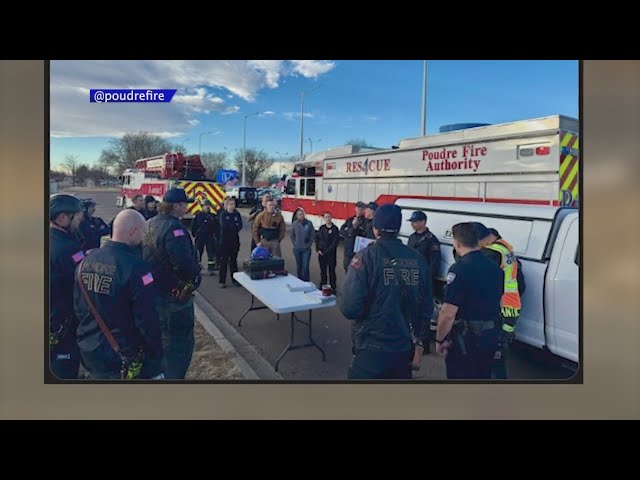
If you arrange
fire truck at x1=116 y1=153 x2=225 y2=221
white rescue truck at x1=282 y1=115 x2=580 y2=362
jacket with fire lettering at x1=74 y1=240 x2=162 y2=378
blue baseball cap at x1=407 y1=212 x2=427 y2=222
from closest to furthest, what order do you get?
jacket with fire lettering at x1=74 y1=240 x2=162 y2=378, white rescue truck at x1=282 y1=115 x2=580 y2=362, fire truck at x1=116 y1=153 x2=225 y2=221, blue baseball cap at x1=407 y1=212 x2=427 y2=222

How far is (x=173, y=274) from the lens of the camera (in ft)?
9.25

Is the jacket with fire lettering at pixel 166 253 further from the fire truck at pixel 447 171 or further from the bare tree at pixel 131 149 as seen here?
the fire truck at pixel 447 171

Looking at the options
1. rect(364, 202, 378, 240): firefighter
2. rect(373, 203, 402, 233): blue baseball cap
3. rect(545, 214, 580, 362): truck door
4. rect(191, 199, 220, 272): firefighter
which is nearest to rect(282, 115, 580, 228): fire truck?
rect(364, 202, 378, 240): firefighter

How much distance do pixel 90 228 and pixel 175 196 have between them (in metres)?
0.61

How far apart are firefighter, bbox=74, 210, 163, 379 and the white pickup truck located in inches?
76.8

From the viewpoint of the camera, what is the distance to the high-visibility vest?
2.65 meters

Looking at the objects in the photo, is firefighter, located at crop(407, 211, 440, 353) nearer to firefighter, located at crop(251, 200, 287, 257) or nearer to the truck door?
the truck door

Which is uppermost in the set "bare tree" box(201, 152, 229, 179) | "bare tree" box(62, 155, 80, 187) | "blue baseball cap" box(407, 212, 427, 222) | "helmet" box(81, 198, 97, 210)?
"bare tree" box(201, 152, 229, 179)

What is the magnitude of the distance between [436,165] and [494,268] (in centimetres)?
230

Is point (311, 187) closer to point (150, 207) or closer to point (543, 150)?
point (150, 207)
